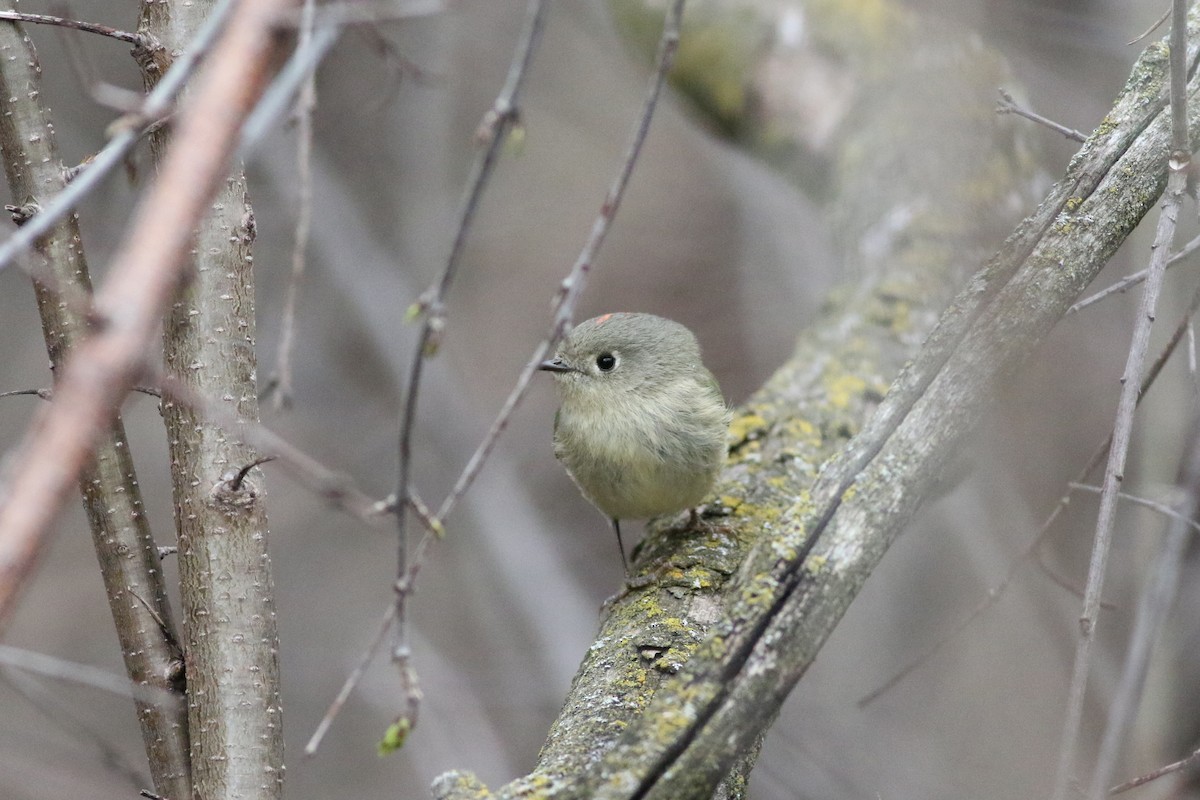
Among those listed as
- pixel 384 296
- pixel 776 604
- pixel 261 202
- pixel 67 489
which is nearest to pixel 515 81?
pixel 67 489

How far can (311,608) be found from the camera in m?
6.50

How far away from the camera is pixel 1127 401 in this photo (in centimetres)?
172

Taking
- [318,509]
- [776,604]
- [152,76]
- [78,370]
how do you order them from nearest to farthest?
[78,370] → [776,604] → [152,76] → [318,509]

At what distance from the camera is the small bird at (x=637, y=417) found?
10.3 feet

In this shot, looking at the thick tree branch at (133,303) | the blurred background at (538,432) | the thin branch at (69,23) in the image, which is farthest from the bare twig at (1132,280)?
the thin branch at (69,23)

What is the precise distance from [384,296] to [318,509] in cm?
170

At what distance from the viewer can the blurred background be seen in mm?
4785

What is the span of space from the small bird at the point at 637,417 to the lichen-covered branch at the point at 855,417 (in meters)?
0.19

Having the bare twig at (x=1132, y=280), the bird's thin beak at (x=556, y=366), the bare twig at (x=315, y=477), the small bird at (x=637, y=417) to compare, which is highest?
the bird's thin beak at (x=556, y=366)

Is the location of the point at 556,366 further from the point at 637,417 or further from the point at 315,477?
the point at 315,477

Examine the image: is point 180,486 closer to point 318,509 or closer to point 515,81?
point 515,81

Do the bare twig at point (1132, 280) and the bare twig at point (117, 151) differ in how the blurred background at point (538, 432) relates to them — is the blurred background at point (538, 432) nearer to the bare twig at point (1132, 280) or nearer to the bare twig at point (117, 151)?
the bare twig at point (1132, 280)

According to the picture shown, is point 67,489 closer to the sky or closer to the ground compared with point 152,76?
closer to the ground

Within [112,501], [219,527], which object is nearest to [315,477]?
[219,527]
